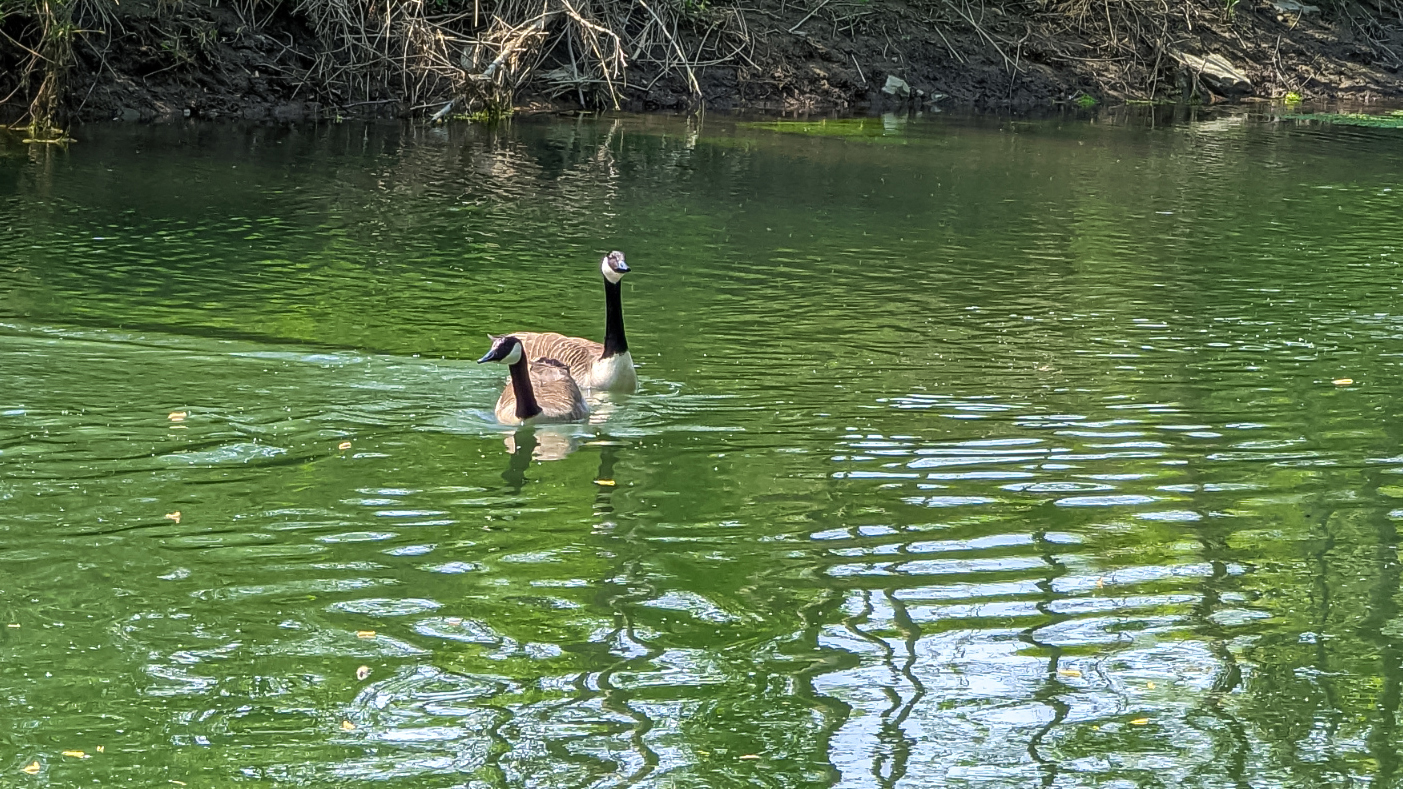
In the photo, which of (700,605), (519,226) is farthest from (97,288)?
(700,605)

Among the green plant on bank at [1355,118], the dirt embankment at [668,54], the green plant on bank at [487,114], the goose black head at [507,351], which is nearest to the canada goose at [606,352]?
the goose black head at [507,351]

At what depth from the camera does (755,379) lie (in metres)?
10.4

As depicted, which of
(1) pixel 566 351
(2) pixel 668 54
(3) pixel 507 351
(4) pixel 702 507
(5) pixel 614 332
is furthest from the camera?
(2) pixel 668 54

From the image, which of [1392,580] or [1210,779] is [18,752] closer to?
[1210,779]

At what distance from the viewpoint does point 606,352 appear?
33.6ft

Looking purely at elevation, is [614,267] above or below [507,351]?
above

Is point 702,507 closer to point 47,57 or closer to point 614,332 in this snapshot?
point 614,332

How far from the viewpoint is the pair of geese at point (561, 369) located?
30.9 feet

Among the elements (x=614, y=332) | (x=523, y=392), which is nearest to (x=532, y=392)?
(x=523, y=392)

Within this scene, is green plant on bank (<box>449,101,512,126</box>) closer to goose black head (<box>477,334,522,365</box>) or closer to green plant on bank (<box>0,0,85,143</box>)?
green plant on bank (<box>0,0,85,143</box>)

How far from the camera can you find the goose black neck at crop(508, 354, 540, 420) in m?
9.37

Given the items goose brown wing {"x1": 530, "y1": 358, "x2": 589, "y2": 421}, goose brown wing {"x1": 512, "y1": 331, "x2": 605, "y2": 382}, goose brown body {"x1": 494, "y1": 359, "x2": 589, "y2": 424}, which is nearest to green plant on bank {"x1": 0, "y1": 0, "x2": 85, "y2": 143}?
goose brown wing {"x1": 512, "y1": 331, "x2": 605, "y2": 382}

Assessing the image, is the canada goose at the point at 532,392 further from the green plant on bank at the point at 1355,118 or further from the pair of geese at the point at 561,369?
the green plant on bank at the point at 1355,118

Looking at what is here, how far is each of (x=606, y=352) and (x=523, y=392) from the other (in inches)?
37.2
